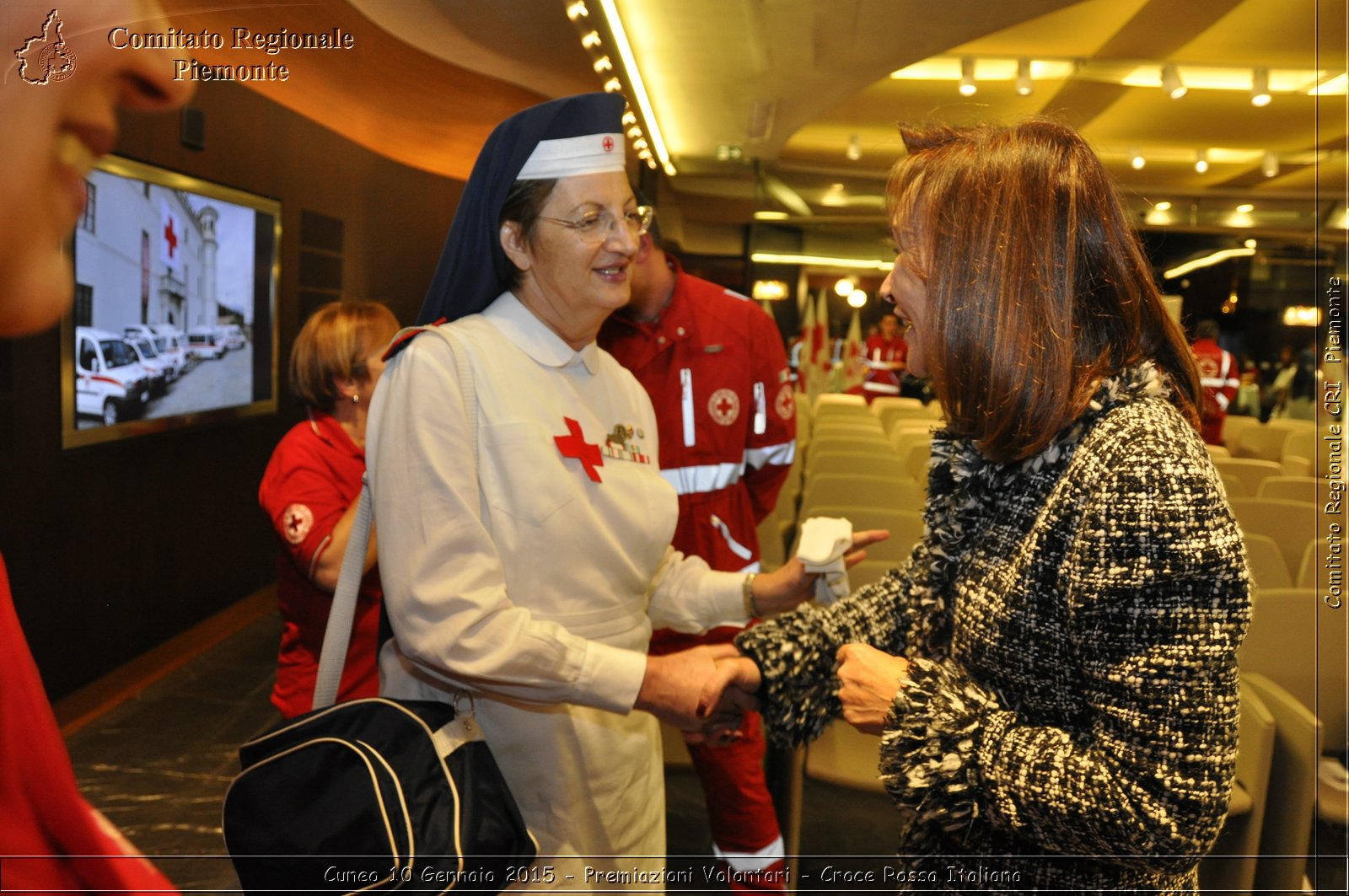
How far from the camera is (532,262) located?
137 centimetres

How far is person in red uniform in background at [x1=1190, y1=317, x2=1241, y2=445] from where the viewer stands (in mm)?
2352

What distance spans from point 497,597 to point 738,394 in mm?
1479

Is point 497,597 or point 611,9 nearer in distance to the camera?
point 497,597

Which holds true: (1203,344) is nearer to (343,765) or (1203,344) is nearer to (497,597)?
(497,597)

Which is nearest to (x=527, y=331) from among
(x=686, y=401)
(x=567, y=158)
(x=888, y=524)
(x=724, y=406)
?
(x=567, y=158)

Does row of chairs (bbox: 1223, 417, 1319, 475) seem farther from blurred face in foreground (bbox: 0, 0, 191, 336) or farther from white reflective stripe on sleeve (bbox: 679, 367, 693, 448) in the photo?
blurred face in foreground (bbox: 0, 0, 191, 336)

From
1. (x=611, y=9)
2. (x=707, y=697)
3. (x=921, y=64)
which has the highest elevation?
(x=921, y=64)

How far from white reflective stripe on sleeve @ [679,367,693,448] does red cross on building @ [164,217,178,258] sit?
140cm

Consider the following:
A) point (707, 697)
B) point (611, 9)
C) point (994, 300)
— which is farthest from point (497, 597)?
point (611, 9)

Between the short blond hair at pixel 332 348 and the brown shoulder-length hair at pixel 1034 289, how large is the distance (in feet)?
2.84

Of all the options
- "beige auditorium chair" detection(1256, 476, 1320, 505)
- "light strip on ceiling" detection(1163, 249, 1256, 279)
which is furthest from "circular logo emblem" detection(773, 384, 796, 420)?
"beige auditorium chair" detection(1256, 476, 1320, 505)

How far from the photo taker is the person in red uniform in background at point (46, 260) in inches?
21.9

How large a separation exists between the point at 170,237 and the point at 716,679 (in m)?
1.01

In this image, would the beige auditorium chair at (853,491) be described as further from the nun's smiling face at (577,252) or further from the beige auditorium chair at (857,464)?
the nun's smiling face at (577,252)
